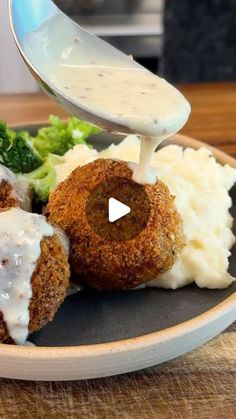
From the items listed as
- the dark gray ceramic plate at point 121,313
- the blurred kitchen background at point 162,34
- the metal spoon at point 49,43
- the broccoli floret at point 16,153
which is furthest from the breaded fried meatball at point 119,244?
the blurred kitchen background at point 162,34

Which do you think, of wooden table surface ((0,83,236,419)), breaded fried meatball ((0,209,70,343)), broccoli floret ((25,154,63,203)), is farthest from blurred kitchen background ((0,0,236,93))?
wooden table surface ((0,83,236,419))

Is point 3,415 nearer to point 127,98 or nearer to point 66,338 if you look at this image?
point 66,338

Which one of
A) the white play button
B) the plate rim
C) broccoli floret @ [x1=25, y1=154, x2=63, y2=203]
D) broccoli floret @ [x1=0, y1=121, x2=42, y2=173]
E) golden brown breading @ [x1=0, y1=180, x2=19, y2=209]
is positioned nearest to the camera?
the plate rim

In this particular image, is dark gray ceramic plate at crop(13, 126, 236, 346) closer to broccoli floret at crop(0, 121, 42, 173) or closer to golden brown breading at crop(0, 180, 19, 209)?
golden brown breading at crop(0, 180, 19, 209)

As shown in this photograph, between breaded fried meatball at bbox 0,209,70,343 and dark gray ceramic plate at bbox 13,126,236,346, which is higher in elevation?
breaded fried meatball at bbox 0,209,70,343

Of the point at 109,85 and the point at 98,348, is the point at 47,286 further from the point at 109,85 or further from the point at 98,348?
the point at 109,85
